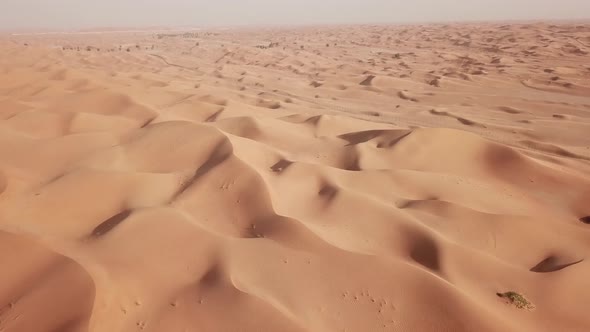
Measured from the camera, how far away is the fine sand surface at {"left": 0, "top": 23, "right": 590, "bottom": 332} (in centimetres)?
263

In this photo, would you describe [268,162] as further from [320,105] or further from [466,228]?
[320,105]

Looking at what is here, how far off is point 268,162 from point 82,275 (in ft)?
9.72

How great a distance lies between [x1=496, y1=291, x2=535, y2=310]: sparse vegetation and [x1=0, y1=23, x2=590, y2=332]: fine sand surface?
11mm

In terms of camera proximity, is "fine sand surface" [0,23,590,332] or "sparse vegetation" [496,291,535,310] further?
"sparse vegetation" [496,291,535,310]

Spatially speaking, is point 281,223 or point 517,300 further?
point 281,223

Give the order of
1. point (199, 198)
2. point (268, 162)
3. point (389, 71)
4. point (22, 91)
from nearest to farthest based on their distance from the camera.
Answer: point (199, 198) → point (268, 162) → point (22, 91) → point (389, 71)

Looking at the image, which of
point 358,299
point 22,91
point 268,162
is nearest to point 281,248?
point 358,299

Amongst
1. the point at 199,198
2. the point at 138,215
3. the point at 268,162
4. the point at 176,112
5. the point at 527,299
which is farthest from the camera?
the point at 176,112

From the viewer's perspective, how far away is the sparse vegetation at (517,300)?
281 cm

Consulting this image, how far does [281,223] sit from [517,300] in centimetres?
205

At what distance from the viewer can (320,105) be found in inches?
442

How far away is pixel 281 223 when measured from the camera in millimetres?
3617

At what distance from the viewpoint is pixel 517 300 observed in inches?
112

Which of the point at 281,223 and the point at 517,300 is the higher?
the point at 281,223
